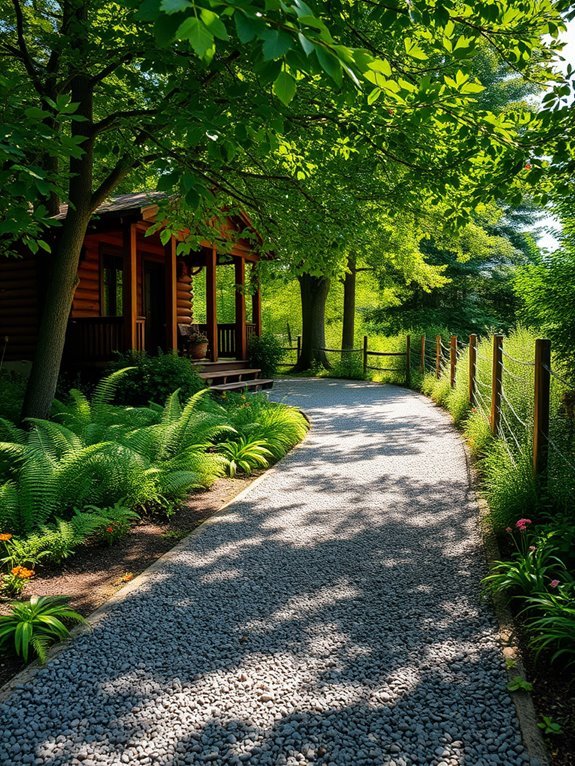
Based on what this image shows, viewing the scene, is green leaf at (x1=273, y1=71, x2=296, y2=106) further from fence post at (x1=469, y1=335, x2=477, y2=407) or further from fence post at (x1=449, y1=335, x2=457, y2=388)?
fence post at (x1=449, y1=335, x2=457, y2=388)

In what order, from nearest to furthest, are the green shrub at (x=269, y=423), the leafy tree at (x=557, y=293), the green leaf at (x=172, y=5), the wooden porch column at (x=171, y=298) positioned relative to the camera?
the green leaf at (x=172, y=5) → the leafy tree at (x=557, y=293) → the green shrub at (x=269, y=423) → the wooden porch column at (x=171, y=298)

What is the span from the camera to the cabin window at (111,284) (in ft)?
48.4

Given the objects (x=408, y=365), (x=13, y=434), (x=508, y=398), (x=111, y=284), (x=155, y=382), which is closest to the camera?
(x=13, y=434)

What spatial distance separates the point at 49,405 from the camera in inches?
Answer: 306

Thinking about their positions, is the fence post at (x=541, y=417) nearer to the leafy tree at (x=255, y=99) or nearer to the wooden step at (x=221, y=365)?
the leafy tree at (x=255, y=99)

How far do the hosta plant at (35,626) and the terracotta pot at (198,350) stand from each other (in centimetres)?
1134

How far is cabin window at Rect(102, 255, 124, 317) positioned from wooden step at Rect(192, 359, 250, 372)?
2687 mm

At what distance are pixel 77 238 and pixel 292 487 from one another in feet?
14.9

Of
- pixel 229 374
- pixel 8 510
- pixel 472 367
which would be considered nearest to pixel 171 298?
pixel 229 374

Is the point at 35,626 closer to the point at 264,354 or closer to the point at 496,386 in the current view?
the point at 496,386

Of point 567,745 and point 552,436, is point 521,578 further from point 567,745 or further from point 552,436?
point 552,436

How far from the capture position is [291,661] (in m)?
2.97

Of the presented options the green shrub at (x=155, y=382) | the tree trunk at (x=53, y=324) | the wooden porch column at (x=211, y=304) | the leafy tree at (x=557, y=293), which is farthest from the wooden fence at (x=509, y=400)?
the wooden porch column at (x=211, y=304)

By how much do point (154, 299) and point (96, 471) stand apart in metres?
12.2
